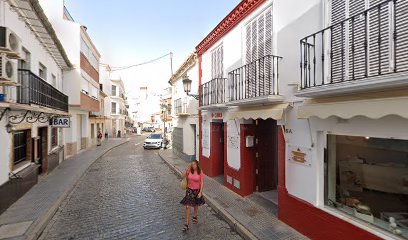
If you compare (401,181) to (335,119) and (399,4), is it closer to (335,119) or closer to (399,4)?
(335,119)

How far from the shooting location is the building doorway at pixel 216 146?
12039 mm

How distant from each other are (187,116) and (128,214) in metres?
9.39

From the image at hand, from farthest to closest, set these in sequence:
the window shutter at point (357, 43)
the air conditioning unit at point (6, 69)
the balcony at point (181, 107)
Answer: the balcony at point (181, 107)
the air conditioning unit at point (6, 69)
the window shutter at point (357, 43)

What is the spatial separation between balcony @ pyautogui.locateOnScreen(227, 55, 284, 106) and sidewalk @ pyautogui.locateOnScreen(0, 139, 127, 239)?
681 centimetres

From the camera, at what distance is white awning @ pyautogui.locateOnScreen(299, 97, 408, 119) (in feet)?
11.9

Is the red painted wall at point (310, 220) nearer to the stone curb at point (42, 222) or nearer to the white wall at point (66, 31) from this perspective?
the stone curb at point (42, 222)

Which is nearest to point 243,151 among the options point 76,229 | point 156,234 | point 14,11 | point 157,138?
point 156,234

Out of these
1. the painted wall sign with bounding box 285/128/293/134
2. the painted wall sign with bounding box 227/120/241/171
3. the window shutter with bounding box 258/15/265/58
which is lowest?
the painted wall sign with bounding box 227/120/241/171

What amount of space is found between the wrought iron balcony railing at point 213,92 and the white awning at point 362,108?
5.23 metres

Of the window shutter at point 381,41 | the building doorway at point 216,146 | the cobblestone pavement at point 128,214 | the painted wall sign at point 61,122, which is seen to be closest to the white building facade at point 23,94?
the painted wall sign at point 61,122

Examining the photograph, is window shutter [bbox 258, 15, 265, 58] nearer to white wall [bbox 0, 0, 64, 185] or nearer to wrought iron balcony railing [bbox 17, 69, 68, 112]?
wrought iron balcony railing [bbox 17, 69, 68, 112]

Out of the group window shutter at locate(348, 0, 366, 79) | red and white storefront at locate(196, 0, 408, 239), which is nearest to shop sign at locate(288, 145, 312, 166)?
red and white storefront at locate(196, 0, 408, 239)

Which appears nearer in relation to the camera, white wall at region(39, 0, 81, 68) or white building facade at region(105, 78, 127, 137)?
white wall at region(39, 0, 81, 68)

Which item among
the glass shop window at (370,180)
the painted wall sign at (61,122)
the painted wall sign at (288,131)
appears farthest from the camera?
the painted wall sign at (61,122)
